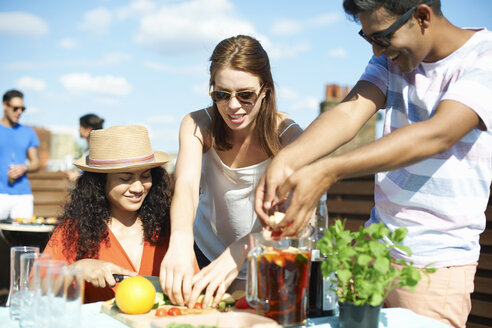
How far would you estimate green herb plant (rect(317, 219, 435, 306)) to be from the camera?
1.40 meters

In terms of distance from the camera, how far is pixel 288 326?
5.05 ft

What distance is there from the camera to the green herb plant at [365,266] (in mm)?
1396

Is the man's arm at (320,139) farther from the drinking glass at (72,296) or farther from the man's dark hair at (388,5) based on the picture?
the drinking glass at (72,296)

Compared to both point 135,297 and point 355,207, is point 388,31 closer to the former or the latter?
point 135,297

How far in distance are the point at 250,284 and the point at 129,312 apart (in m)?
0.48

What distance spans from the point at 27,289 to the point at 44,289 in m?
0.28

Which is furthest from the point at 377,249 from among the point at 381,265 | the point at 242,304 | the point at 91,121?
the point at 91,121

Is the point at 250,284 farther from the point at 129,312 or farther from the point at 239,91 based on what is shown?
the point at 239,91

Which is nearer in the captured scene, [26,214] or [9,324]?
[9,324]

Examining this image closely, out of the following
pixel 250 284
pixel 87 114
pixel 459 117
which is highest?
pixel 87 114

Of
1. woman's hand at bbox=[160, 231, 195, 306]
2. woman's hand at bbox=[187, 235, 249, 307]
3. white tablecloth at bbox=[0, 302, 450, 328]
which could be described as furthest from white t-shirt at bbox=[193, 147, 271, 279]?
white tablecloth at bbox=[0, 302, 450, 328]

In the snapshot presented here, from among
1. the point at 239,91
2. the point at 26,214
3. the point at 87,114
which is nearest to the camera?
the point at 239,91

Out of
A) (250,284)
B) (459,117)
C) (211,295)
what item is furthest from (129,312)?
(459,117)

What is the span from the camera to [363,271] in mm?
→ 1438
